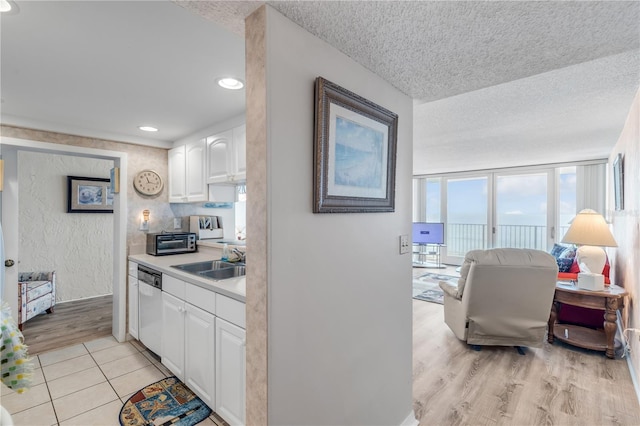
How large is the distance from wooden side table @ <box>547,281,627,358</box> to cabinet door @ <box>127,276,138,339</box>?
13.7 ft

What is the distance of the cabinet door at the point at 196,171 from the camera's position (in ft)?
10.0

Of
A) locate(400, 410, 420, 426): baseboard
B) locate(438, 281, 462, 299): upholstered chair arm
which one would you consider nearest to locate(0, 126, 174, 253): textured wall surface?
locate(400, 410, 420, 426): baseboard

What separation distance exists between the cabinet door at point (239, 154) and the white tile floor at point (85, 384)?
5.85 feet

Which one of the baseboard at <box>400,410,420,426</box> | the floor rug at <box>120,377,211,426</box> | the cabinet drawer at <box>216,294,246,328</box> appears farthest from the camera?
the floor rug at <box>120,377,211,426</box>

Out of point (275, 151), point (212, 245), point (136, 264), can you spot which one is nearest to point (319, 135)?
point (275, 151)

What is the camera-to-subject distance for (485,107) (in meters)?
2.69

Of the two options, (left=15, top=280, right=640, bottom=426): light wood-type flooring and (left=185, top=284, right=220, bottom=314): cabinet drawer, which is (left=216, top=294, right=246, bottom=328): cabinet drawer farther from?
(left=15, top=280, right=640, bottom=426): light wood-type flooring

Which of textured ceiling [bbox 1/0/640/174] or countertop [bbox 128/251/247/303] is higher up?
textured ceiling [bbox 1/0/640/174]

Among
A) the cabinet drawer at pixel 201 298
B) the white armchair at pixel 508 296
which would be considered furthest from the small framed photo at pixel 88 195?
the white armchair at pixel 508 296

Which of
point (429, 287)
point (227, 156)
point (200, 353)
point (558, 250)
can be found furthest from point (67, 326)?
point (558, 250)

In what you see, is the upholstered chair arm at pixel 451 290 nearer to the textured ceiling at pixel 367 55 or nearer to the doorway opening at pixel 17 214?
the textured ceiling at pixel 367 55

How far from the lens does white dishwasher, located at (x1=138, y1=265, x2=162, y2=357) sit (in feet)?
8.43

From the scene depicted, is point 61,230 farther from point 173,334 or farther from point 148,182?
point 173,334

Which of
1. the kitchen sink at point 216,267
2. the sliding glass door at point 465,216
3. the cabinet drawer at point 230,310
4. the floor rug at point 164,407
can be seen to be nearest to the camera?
the cabinet drawer at point 230,310
